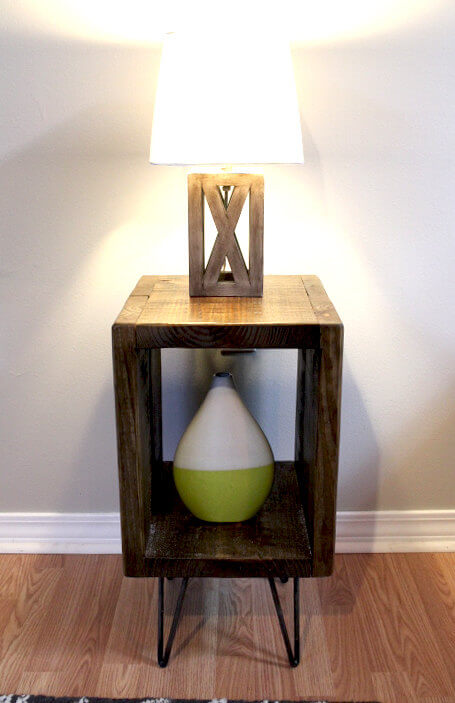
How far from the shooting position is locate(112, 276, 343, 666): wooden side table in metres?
1.34

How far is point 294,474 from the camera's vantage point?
1.76 meters

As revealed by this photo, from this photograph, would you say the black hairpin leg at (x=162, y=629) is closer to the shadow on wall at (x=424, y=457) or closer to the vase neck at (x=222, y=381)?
the vase neck at (x=222, y=381)

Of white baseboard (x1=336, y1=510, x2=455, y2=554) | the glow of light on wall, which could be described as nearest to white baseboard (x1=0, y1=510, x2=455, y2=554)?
white baseboard (x1=336, y1=510, x2=455, y2=554)

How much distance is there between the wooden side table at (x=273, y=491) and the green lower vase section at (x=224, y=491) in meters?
0.03

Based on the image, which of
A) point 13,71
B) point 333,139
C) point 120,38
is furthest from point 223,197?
point 13,71

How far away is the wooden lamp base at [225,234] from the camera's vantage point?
1482 mm

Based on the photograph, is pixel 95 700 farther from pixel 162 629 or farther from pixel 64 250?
pixel 64 250

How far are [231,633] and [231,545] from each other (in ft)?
0.95

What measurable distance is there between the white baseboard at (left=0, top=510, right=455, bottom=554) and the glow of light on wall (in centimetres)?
113

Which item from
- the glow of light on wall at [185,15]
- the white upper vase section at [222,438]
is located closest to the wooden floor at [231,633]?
the white upper vase section at [222,438]

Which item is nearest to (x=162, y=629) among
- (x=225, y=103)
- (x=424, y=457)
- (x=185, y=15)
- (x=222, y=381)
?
(x=222, y=381)

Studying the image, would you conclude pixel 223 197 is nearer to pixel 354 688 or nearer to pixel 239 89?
pixel 239 89

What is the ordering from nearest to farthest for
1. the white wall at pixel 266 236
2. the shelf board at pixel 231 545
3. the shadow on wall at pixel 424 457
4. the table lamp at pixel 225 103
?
the table lamp at pixel 225 103 < the shelf board at pixel 231 545 < the white wall at pixel 266 236 < the shadow on wall at pixel 424 457

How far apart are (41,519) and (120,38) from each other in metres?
1.16
